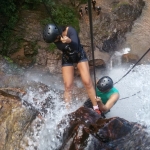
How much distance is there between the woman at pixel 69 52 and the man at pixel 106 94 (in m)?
0.17

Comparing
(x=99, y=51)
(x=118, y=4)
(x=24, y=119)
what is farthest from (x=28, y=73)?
(x=118, y=4)

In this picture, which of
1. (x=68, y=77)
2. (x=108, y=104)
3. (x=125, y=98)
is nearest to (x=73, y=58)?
(x=68, y=77)

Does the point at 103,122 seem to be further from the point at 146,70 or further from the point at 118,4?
the point at 118,4

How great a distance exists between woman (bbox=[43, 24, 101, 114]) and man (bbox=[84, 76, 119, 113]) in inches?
6.9

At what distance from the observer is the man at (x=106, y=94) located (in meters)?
5.71

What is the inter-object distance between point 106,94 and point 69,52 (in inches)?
49.0

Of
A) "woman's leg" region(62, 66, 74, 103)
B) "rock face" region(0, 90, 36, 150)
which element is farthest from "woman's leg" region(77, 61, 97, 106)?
"rock face" region(0, 90, 36, 150)

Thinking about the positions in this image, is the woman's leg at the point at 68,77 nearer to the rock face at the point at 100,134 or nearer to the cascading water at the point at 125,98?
the cascading water at the point at 125,98

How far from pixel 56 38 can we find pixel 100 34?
4.94 metres

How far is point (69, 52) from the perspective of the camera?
6.02 metres

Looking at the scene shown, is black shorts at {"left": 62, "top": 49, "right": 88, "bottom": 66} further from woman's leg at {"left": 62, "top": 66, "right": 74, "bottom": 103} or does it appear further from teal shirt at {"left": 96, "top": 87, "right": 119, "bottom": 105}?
teal shirt at {"left": 96, "top": 87, "right": 119, "bottom": 105}

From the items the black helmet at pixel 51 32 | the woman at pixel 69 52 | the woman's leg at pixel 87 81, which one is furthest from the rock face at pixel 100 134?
the black helmet at pixel 51 32

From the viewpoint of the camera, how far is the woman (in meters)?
5.61

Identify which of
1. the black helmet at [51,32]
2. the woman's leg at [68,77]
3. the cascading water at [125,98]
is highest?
the black helmet at [51,32]
